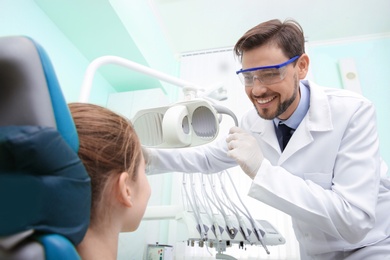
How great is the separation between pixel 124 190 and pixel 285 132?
3.36ft

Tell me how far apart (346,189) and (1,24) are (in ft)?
5.91

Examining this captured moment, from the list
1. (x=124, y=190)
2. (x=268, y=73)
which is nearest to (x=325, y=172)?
(x=268, y=73)

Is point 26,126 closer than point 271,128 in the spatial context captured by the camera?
Yes

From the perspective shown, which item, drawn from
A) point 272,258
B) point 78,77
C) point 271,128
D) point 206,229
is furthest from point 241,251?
point 78,77

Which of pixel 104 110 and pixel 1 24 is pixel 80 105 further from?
pixel 1 24

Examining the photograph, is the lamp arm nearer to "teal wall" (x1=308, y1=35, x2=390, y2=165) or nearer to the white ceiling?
the white ceiling

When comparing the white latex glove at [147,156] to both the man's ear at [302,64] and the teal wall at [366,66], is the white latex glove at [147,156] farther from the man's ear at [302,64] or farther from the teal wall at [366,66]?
the teal wall at [366,66]

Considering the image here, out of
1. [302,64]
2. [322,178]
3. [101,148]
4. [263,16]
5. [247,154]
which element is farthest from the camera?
[263,16]

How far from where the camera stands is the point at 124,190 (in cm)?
64

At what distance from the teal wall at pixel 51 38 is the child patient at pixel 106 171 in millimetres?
887

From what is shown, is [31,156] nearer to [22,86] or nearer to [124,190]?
[22,86]

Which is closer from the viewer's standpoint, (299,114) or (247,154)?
(247,154)

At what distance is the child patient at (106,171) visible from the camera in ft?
1.92

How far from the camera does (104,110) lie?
0.68 meters
